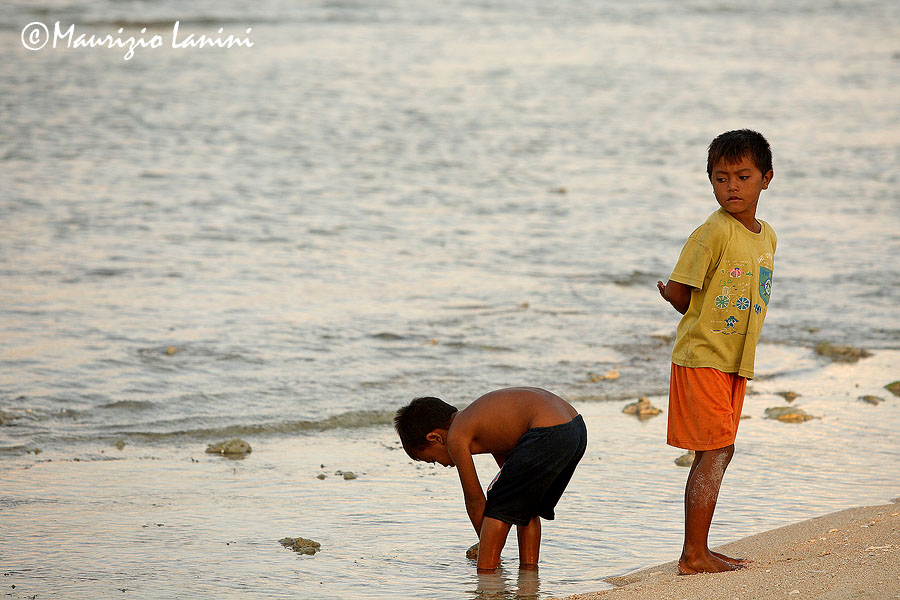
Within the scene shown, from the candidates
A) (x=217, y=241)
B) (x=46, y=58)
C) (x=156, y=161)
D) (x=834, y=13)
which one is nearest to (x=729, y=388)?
(x=217, y=241)

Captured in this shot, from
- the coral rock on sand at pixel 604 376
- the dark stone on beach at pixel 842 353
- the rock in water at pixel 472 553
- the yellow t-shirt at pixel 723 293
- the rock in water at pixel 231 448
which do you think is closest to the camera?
the yellow t-shirt at pixel 723 293

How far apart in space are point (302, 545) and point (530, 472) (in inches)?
37.5

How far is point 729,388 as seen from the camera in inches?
147

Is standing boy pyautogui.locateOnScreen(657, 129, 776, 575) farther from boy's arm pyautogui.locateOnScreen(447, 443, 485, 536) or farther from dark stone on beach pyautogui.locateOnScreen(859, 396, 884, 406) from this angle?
dark stone on beach pyautogui.locateOnScreen(859, 396, 884, 406)

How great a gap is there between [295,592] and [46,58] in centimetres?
2059

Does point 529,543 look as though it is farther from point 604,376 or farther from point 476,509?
point 604,376

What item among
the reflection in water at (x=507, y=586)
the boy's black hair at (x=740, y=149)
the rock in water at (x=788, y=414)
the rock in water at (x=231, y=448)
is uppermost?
the boy's black hair at (x=740, y=149)

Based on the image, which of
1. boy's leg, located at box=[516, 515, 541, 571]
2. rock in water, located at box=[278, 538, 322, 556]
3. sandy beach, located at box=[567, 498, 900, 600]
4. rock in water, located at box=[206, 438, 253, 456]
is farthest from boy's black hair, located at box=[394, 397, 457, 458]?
rock in water, located at box=[206, 438, 253, 456]

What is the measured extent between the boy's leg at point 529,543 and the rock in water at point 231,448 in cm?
190

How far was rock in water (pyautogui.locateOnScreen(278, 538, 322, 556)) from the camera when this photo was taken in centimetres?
423

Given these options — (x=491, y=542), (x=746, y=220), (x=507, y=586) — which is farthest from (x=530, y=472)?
(x=746, y=220)

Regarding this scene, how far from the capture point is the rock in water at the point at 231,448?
5.52 metres

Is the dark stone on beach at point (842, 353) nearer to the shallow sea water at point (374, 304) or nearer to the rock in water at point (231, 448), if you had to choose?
the shallow sea water at point (374, 304)

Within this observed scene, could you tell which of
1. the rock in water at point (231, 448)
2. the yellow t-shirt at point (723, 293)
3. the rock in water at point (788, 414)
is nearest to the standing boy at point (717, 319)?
the yellow t-shirt at point (723, 293)
